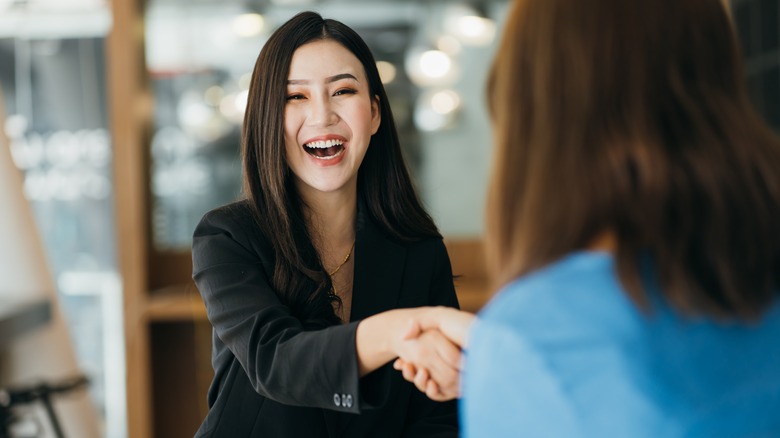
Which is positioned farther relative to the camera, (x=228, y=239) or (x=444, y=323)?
(x=228, y=239)

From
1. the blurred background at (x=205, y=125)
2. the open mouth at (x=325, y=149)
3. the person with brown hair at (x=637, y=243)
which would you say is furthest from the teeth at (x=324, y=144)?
the blurred background at (x=205, y=125)

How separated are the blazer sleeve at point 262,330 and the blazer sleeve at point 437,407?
242 mm

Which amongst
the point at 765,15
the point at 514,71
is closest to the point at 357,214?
the point at 514,71

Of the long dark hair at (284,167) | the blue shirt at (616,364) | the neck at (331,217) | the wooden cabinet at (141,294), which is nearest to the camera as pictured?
the blue shirt at (616,364)

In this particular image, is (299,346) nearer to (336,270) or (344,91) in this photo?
(336,270)

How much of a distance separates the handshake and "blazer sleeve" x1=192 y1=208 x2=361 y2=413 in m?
0.08

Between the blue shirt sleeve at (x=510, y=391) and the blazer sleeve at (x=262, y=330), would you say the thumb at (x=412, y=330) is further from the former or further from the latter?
the blue shirt sleeve at (x=510, y=391)

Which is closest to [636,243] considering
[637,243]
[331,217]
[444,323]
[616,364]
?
[637,243]

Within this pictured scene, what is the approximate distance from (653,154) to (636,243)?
7cm

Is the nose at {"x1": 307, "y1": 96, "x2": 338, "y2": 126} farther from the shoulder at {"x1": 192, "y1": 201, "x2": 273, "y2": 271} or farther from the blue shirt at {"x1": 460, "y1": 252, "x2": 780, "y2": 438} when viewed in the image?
the blue shirt at {"x1": 460, "y1": 252, "x2": 780, "y2": 438}

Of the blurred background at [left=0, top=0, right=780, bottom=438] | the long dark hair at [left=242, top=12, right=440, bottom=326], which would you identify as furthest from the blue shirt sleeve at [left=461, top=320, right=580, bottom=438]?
the blurred background at [left=0, top=0, right=780, bottom=438]

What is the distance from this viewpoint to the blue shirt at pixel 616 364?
0.70 meters

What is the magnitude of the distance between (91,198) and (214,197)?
3.58 ft

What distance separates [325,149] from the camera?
3.99ft
